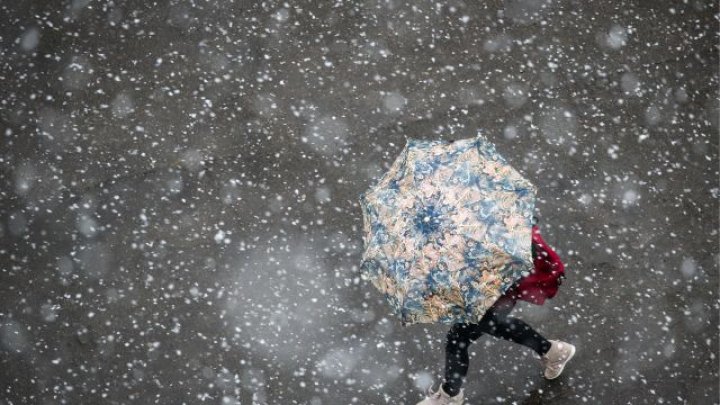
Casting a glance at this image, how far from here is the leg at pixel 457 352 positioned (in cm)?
397

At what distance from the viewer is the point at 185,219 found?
4945 millimetres

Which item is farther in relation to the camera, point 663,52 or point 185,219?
point 663,52

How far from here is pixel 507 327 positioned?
13.1 ft

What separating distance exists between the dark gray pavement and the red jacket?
1.05 metres

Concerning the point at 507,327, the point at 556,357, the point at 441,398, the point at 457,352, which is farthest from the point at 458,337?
the point at 556,357

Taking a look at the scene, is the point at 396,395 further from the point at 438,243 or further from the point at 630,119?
the point at 630,119

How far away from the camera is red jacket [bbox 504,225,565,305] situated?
3633mm

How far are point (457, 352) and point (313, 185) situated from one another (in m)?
1.47

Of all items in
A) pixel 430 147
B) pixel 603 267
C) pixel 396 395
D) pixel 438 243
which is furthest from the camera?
pixel 603 267

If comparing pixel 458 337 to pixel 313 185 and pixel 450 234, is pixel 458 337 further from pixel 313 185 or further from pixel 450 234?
pixel 313 185

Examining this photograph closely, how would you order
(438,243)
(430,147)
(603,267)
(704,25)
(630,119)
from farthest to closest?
(704,25), (630,119), (603,267), (430,147), (438,243)

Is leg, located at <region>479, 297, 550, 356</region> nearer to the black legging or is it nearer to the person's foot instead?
the black legging

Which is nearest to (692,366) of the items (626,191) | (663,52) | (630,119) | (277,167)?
(626,191)

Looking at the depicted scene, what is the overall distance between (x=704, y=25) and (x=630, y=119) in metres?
0.94
